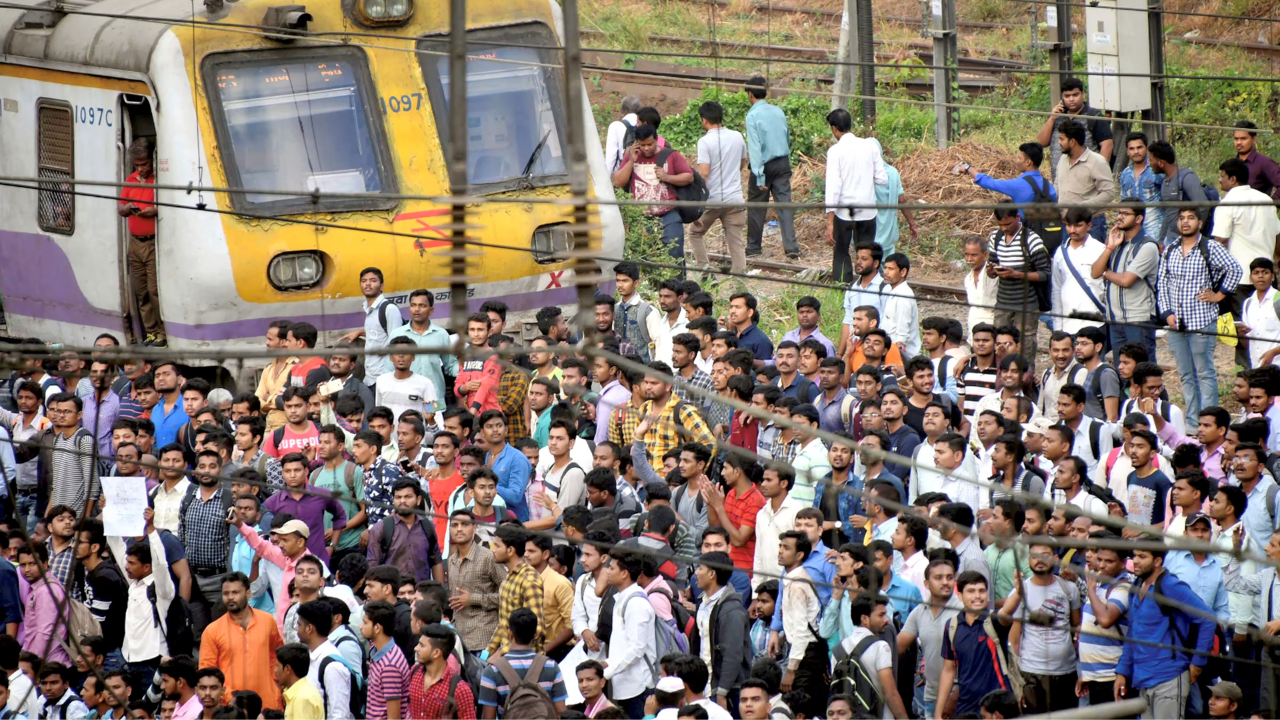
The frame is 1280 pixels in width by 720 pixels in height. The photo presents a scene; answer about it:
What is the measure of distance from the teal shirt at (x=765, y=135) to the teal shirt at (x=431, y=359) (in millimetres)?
4216

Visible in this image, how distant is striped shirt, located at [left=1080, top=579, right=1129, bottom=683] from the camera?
8.46 m

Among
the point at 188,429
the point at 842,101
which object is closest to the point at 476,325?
the point at 188,429

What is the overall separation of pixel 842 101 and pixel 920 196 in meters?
2.05

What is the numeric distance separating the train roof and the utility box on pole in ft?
24.3

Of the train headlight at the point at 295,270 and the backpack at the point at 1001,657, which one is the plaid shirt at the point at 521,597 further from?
the train headlight at the point at 295,270

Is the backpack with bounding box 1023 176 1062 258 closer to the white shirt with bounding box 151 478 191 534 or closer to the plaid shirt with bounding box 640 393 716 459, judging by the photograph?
the plaid shirt with bounding box 640 393 716 459

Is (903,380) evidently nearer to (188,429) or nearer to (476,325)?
(476,325)

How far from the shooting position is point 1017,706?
8.17 meters

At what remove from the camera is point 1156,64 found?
14.6 m

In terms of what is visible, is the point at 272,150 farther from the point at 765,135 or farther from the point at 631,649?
the point at 631,649

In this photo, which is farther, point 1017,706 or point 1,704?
point 1,704

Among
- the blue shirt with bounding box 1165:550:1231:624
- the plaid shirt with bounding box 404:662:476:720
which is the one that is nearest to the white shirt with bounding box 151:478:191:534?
the plaid shirt with bounding box 404:662:476:720

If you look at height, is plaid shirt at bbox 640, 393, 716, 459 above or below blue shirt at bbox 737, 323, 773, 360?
below

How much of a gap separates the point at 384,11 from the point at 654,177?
11.2ft
